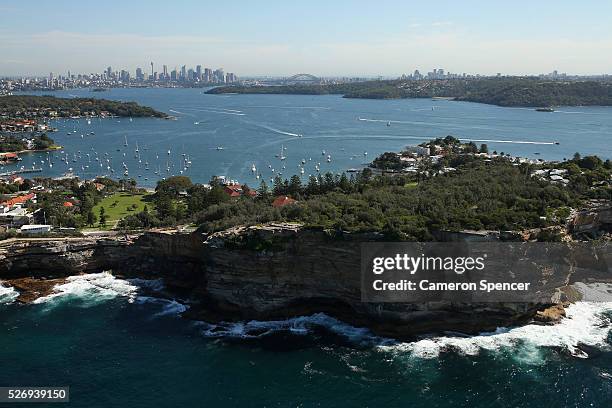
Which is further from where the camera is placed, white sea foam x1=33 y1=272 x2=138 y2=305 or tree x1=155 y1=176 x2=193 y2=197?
tree x1=155 y1=176 x2=193 y2=197

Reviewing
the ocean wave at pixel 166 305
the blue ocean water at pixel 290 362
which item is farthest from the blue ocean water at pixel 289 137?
the blue ocean water at pixel 290 362

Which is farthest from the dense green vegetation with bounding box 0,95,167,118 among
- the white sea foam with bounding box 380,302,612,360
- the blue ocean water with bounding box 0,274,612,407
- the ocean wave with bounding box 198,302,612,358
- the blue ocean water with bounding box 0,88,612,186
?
the white sea foam with bounding box 380,302,612,360

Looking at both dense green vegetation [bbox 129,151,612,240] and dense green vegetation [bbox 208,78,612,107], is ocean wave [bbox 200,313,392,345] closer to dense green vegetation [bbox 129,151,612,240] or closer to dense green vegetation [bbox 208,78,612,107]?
dense green vegetation [bbox 129,151,612,240]

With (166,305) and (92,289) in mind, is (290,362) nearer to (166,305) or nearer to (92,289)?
(166,305)

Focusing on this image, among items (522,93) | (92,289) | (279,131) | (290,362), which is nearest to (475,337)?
(290,362)

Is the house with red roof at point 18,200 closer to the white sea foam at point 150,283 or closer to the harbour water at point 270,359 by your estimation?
the harbour water at point 270,359
